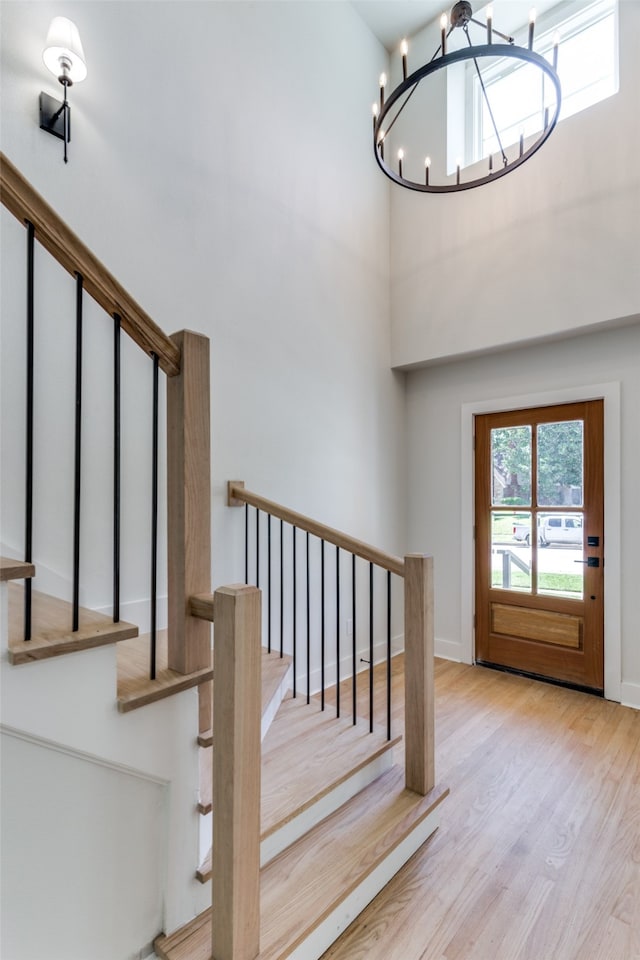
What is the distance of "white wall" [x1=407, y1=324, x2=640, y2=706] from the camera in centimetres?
306

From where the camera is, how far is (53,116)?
6.28ft

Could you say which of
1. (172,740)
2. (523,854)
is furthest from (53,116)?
(523,854)

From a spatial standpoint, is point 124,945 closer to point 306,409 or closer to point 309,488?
point 309,488

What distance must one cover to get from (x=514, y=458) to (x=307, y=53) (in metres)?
3.23

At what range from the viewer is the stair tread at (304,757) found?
1.57m

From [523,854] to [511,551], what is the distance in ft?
7.02

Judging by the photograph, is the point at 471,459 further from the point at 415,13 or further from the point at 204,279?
the point at 415,13

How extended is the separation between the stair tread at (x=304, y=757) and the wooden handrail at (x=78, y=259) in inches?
52.4

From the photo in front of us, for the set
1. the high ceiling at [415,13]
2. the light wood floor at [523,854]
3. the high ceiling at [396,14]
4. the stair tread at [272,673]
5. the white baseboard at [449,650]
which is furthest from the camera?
the white baseboard at [449,650]

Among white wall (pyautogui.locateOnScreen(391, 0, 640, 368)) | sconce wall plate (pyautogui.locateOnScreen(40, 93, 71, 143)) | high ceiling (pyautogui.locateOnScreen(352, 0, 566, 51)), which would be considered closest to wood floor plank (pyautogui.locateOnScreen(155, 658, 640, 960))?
white wall (pyautogui.locateOnScreen(391, 0, 640, 368))

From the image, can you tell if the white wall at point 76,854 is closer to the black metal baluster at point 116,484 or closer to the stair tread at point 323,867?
the stair tread at point 323,867

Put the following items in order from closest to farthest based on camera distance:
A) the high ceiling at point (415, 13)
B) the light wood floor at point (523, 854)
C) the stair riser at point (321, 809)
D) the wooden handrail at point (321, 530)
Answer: the light wood floor at point (523, 854), the stair riser at point (321, 809), the wooden handrail at point (321, 530), the high ceiling at point (415, 13)

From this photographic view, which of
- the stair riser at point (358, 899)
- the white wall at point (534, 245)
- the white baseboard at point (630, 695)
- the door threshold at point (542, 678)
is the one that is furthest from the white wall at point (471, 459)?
the stair riser at point (358, 899)

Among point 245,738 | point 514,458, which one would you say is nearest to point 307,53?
point 514,458
